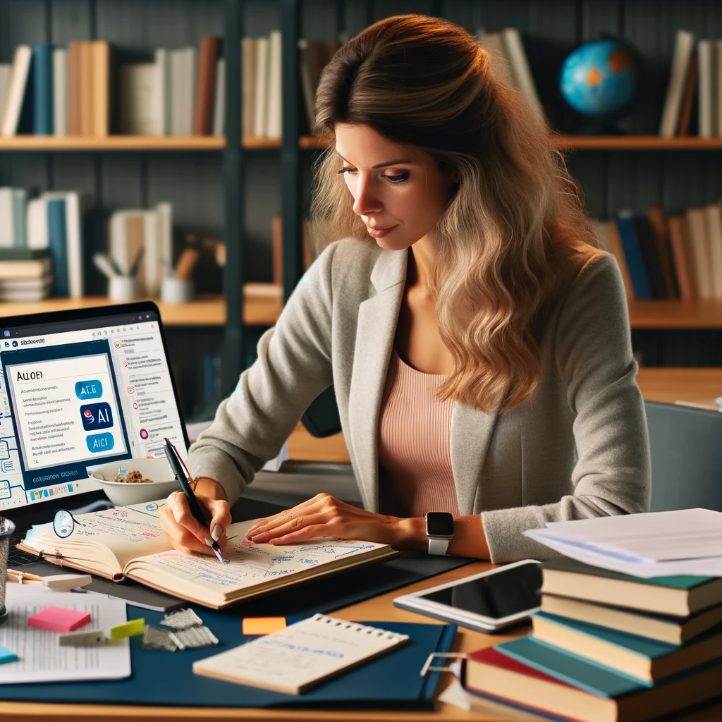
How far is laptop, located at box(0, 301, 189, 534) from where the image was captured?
4.10 ft

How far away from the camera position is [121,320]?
1.40 metres

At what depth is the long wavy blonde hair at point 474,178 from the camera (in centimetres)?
127

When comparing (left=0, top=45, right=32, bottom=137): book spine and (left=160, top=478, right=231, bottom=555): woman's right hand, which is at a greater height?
(left=0, top=45, right=32, bottom=137): book spine

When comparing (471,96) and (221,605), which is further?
(471,96)

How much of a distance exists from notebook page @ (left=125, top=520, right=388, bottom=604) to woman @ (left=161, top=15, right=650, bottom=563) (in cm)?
3

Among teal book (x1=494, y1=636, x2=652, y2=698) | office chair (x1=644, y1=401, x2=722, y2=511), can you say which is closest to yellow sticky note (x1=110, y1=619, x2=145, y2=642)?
teal book (x1=494, y1=636, x2=652, y2=698)

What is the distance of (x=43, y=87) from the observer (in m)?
3.07

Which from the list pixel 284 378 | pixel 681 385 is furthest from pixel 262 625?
pixel 681 385

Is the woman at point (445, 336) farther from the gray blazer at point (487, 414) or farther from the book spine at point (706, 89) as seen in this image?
the book spine at point (706, 89)

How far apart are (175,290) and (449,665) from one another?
2.52 m

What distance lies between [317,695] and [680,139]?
8.60 feet

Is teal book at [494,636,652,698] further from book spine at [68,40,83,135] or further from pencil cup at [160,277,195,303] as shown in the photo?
book spine at [68,40,83,135]

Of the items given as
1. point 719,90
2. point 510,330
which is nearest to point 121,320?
point 510,330

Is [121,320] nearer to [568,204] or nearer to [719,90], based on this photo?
[568,204]
